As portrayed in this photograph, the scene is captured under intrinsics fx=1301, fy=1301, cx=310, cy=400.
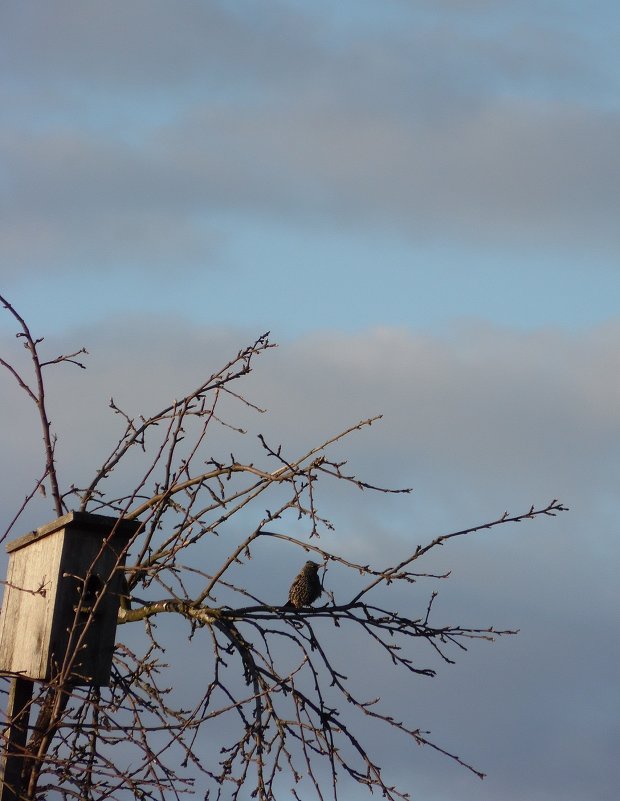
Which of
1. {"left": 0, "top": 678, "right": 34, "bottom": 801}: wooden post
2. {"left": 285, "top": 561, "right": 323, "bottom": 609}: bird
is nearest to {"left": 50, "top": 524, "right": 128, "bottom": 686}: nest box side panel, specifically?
{"left": 0, "top": 678, "right": 34, "bottom": 801}: wooden post

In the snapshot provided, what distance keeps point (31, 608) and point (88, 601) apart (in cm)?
23

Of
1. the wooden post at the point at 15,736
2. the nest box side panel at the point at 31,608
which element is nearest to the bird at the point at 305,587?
the nest box side panel at the point at 31,608

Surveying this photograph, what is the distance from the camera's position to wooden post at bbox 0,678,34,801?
175 inches

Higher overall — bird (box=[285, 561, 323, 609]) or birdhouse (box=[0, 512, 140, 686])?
bird (box=[285, 561, 323, 609])

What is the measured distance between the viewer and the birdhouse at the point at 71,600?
4676 millimetres

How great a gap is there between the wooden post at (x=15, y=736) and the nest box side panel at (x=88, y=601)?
0.21m

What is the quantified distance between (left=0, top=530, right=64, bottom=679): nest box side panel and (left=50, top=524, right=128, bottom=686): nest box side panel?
0.04 meters

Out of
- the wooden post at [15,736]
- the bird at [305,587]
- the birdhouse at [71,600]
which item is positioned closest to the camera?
the wooden post at [15,736]

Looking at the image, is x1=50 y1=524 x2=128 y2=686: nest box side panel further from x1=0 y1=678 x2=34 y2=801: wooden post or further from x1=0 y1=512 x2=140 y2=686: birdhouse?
x1=0 y1=678 x2=34 y2=801: wooden post

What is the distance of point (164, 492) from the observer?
4.75 m

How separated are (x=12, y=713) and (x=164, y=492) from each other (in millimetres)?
982

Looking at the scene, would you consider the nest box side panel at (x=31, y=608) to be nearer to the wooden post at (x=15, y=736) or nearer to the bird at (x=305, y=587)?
the wooden post at (x=15, y=736)

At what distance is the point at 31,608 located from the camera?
4.86 m

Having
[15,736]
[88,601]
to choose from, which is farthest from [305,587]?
[15,736]
